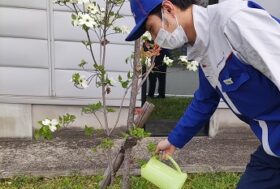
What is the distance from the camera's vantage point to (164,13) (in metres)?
1.88

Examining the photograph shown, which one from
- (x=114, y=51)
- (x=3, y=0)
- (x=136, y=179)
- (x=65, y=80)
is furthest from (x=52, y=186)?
(x=3, y=0)

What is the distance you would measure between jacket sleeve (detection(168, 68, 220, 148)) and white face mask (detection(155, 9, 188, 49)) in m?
0.43

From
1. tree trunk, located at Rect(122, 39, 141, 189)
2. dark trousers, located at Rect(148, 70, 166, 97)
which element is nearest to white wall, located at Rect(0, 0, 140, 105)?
dark trousers, located at Rect(148, 70, 166, 97)

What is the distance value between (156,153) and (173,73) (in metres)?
2.56

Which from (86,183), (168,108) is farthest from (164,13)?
(168,108)

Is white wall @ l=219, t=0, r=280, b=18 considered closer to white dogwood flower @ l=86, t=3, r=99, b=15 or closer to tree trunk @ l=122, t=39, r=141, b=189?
tree trunk @ l=122, t=39, r=141, b=189

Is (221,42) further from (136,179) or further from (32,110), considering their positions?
(32,110)

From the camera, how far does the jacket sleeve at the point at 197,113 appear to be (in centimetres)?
237

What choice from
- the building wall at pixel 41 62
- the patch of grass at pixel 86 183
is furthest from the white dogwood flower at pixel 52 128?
the building wall at pixel 41 62

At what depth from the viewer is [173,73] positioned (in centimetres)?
506

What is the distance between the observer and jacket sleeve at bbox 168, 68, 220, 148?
2.37 meters

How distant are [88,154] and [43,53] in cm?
119

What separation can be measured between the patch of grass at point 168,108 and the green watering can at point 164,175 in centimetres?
281

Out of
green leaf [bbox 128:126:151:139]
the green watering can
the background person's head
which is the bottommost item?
the green watering can
